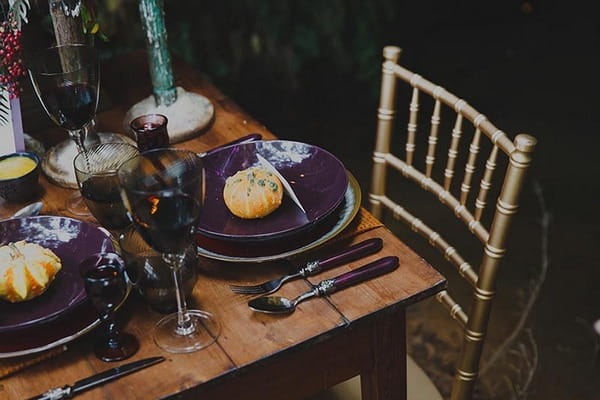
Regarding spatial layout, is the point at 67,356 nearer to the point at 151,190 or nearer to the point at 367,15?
the point at 151,190

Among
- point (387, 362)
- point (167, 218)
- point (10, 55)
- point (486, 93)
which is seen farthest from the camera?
point (486, 93)

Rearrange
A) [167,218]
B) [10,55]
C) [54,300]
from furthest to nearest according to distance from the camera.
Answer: [10,55]
[54,300]
[167,218]

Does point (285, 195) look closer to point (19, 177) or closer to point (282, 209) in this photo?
point (282, 209)

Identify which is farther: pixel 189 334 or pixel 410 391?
pixel 410 391

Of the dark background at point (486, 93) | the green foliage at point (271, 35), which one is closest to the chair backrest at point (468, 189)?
the dark background at point (486, 93)

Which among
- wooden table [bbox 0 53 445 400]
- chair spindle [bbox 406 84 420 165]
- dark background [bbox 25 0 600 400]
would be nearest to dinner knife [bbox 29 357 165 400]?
wooden table [bbox 0 53 445 400]

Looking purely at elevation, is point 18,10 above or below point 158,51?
above

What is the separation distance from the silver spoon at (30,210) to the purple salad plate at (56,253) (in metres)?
0.06

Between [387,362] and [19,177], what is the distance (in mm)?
635

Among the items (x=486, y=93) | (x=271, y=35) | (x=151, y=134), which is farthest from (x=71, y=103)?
(x=486, y=93)

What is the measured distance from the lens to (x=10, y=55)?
3.88 feet

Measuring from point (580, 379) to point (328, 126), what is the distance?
1468 millimetres

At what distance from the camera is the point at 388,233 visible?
1117 mm

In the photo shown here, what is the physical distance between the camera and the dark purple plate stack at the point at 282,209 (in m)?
1.05
